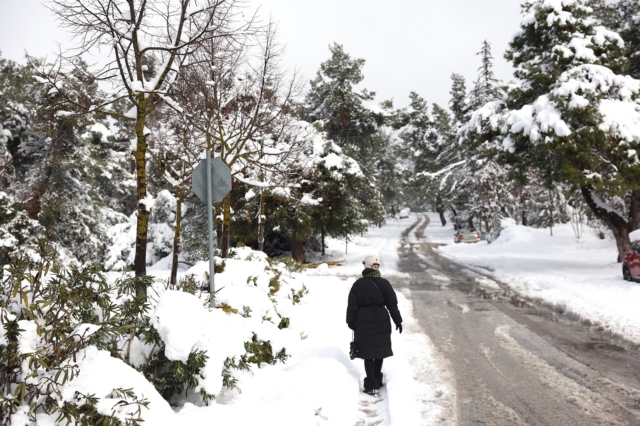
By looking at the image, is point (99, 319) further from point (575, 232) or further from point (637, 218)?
point (575, 232)

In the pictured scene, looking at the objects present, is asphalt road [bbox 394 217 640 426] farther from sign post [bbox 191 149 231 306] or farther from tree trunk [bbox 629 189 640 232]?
tree trunk [bbox 629 189 640 232]

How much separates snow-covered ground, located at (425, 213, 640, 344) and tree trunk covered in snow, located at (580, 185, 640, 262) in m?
0.92

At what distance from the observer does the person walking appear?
508 centimetres

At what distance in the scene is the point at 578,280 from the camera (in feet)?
42.3

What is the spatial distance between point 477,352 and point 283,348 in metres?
3.09

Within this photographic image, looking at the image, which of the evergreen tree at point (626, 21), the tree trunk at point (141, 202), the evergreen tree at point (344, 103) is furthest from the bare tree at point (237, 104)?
the evergreen tree at point (344, 103)

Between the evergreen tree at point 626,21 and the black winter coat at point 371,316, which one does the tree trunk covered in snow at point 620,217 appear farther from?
the black winter coat at point 371,316

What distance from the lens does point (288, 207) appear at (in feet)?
68.0

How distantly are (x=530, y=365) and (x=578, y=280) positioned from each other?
8.73 m

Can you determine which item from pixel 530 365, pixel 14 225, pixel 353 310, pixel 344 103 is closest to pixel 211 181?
pixel 353 310

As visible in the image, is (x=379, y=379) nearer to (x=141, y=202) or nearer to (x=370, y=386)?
(x=370, y=386)

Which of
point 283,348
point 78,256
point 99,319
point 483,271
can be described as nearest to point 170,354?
point 99,319

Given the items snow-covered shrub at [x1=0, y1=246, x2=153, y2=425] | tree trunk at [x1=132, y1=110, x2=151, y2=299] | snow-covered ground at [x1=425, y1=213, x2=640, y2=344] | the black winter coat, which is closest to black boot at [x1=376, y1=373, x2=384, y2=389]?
the black winter coat

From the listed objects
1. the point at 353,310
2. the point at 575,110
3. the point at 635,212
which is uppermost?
the point at 575,110
